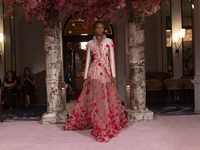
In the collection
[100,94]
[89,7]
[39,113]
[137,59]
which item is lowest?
[39,113]

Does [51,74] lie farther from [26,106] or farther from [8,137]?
[26,106]

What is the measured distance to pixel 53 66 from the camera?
175 inches

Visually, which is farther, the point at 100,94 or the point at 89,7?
the point at 89,7

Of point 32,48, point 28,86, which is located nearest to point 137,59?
point 28,86

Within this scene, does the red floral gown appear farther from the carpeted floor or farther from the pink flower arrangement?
the carpeted floor

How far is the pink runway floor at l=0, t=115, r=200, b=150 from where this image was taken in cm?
296

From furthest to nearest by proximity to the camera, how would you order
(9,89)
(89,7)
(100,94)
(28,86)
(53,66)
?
(28,86)
(9,89)
(53,66)
(89,7)
(100,94)

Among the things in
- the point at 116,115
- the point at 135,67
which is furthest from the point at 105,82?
the point at 135,67

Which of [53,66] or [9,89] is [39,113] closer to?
[9,89]

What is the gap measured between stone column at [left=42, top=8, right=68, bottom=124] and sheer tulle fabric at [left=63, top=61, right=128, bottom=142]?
26.7 inches

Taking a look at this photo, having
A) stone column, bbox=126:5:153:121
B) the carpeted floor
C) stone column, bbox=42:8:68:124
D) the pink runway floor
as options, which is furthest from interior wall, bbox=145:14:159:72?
stone column, bbox=42:8:68:124

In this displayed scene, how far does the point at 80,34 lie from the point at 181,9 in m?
3.93

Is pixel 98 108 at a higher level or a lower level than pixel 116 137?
higher

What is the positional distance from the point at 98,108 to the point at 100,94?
0.71 feet
